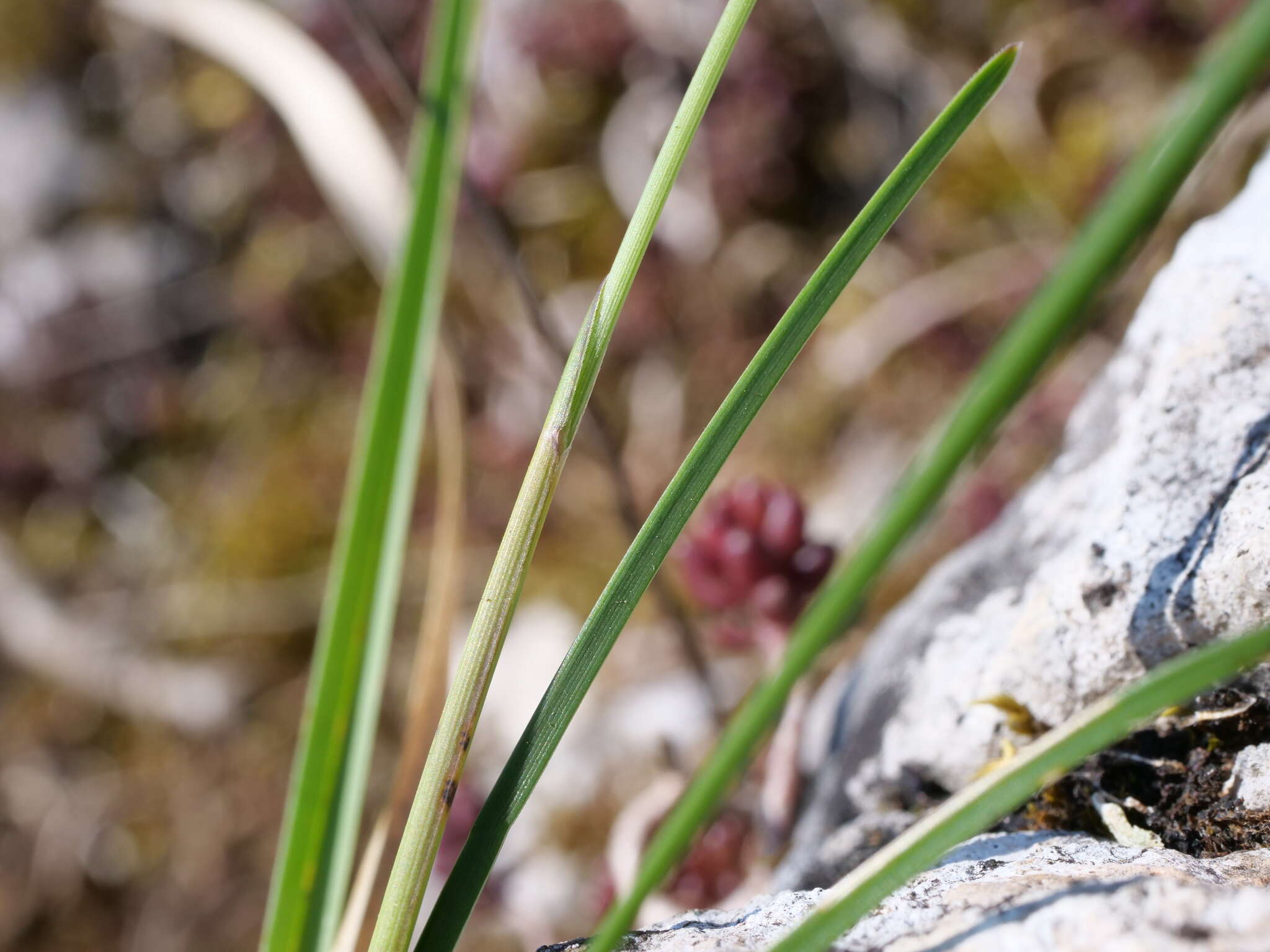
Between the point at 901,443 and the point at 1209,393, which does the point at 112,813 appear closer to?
the point at 901,443

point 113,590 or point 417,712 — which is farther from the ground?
point 113,590

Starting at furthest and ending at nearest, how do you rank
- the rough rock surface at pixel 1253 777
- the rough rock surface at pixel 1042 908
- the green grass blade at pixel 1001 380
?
1. the rough rock surface at pixel 1253 777
2. the rough rock surface at pixel 1042 908
3. the green grass blade at pixel 1001 380

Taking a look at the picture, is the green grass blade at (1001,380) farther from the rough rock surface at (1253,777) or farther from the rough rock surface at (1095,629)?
the rough rock surface at (1253,777)

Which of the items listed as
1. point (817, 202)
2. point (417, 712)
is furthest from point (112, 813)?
point (817, 202)

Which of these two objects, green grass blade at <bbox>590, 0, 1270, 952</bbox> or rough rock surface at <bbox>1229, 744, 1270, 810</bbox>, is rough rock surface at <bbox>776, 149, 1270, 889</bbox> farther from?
green grass blade at <bbox>590, 0, 1270, 952</bbox>

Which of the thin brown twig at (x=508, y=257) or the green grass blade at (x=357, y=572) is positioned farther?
the thin brown twig at (x=508, y=257)

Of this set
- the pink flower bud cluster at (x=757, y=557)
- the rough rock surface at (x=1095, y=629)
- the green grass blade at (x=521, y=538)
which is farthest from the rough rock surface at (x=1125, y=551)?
the green grass blade at (x=521, y=538)

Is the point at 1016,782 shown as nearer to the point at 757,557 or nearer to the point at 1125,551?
the point at 1125,551

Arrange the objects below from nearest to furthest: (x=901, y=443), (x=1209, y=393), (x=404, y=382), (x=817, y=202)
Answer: (x=404, y=382), (x=1209, y=393), (x=901, y=443), (x=817, y=202)

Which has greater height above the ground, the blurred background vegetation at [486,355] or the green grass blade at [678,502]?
the blurred background vegetation at [486,355]
